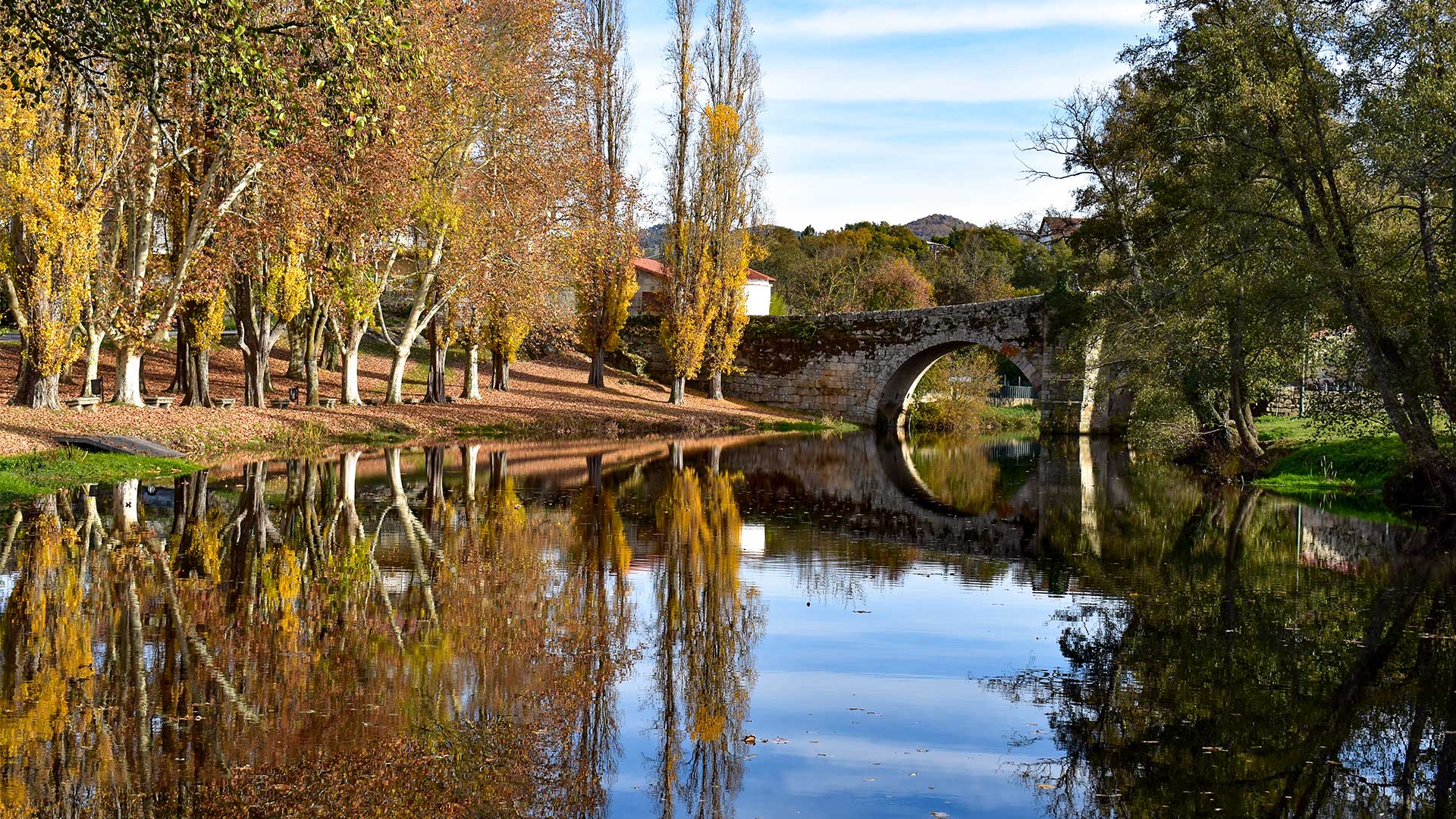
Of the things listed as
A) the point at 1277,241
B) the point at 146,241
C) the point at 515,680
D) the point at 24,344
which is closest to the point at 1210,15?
the point at 1277,241

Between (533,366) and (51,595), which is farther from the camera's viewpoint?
(533,366)

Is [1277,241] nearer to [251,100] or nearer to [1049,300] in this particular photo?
[251,100]

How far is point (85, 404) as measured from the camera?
20.8 metres

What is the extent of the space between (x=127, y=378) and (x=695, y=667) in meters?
18.0

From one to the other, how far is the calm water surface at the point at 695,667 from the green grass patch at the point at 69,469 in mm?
481

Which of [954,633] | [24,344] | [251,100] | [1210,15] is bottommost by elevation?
[954,633]

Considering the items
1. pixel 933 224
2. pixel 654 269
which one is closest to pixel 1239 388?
pixel 654 269

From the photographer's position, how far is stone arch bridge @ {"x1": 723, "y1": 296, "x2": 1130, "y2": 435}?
36938mm

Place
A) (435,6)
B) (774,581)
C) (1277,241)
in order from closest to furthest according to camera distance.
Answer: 1. (774,581)
2. (1277,241)
3. (435,6)

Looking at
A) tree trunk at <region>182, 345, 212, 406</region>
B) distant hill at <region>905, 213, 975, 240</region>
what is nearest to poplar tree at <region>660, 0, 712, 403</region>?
tree trunk at <region>182, 345, 212, 406</region>

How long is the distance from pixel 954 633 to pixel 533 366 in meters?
33.7

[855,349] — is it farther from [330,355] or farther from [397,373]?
[397,373]

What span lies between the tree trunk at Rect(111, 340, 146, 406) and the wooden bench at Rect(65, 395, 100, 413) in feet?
1.63

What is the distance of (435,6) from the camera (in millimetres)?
20047
